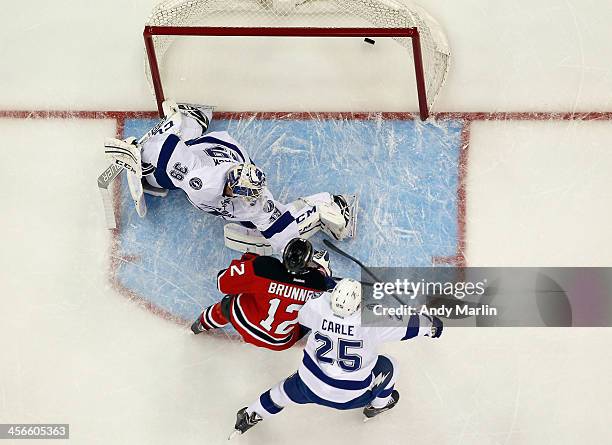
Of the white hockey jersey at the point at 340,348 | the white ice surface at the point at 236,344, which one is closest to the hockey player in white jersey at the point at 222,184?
the white ice surface at the point at 236,344

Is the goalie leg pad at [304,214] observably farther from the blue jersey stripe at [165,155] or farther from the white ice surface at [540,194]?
the white ice surface at [540,194]

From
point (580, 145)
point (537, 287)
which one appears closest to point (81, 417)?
point (537, 287)

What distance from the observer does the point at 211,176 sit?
4523 millimetres

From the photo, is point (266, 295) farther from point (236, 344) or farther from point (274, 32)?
point (274, 32)

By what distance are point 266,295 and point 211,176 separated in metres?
0.71

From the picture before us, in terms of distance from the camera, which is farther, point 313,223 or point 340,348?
point 313,223

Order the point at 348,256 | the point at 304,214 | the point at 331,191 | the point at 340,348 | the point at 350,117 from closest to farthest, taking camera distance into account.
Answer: the point at 340,348, the point at 304,214, the point at 348,256, the point at 331,191, the point at 350,117

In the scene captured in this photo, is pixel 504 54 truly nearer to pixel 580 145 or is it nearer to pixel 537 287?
pixel 580 145

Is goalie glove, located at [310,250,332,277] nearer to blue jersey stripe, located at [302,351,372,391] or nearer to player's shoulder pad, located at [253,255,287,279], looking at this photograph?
player's shoulder pad, located at [253,255,287,279]

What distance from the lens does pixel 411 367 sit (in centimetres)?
481

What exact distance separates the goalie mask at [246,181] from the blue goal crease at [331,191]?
2.02ft

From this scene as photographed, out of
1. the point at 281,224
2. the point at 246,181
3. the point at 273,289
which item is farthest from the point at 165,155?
the point at 273,289

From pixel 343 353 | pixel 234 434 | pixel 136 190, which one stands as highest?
pixel 136 190

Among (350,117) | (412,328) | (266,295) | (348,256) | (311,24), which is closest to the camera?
(412,328)
